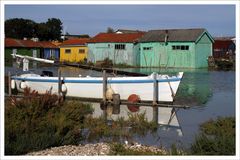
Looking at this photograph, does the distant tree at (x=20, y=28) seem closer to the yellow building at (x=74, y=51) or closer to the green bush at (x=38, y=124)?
the yellow building at (x=74, y=51)

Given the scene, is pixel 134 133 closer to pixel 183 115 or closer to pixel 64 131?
pixel 64 131

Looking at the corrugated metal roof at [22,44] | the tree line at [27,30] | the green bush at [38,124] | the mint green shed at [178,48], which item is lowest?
the green bush at [38,124]

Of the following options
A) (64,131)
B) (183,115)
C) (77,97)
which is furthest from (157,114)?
(64,131)

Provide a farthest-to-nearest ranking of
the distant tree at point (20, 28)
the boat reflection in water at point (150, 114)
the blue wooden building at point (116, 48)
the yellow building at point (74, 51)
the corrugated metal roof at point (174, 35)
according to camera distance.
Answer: the distant tree at point (20, 28) → the yellow building at point (74, 51) → the blue wooden building at point (116, 48) → the corrugated metal roof at point (174, 35) → the boat reflection in water at point (150, 114)

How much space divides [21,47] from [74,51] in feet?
23.5

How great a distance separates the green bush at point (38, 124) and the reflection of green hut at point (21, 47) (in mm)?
42097

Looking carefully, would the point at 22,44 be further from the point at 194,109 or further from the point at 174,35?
the point at 194,109

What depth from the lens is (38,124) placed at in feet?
33.0

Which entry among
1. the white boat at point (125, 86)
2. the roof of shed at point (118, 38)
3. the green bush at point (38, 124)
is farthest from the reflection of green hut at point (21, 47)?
the green bush at point (38, 124)

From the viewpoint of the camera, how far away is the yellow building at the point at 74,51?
53531 mm

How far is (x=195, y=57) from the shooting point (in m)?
43.7

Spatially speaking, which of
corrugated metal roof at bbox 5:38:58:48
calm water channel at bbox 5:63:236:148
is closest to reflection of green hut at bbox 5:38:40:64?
corrugated metal roof at bbox 5:38:58:48

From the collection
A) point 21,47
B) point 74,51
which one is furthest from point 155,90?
point 21,47

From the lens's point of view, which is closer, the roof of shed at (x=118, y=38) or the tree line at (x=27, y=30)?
the roof of shed at (x=118, y=38)
